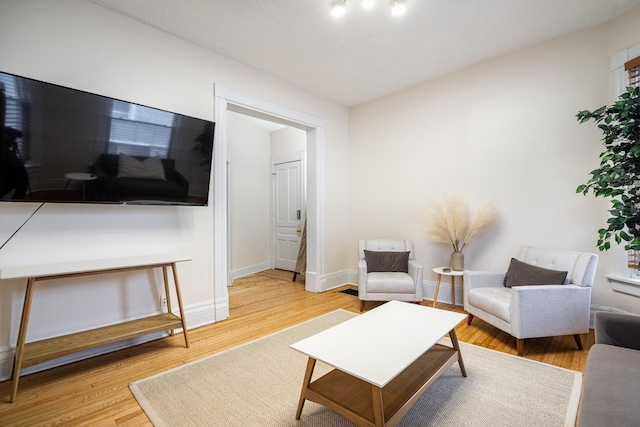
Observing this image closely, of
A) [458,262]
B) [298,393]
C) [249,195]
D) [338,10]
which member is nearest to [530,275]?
[458,262]

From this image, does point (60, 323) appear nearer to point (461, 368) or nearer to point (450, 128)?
point (461, 368)

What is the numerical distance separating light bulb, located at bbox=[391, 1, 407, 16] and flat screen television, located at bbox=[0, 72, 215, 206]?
76.6 inches

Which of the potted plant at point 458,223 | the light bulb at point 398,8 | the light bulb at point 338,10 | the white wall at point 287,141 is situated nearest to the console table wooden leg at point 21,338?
the light bulb at point 338,10

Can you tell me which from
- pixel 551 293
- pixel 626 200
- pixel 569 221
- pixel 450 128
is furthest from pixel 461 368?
pixel 450 128

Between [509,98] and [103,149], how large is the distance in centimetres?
404

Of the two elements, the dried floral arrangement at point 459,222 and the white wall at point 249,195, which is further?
the white wall at point 249,195

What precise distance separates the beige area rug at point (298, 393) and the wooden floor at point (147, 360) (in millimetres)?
159

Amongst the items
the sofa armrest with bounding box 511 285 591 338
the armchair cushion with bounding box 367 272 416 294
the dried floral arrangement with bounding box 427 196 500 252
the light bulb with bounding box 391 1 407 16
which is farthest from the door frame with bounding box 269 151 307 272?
the sofa armrest with bounding box 511 285 591 338

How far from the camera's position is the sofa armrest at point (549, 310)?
7.78ft

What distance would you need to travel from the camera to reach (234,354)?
244cm

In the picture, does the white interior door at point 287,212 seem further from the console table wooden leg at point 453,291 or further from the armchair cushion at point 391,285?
the console table wooden leg at point 453,291

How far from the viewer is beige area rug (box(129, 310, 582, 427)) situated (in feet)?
5.43

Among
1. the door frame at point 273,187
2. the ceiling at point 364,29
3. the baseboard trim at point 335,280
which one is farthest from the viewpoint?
the door frame at point 273,187

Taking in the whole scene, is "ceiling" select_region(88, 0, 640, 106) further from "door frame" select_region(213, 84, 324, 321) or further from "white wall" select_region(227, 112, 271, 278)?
"white wall" select_region(227, 112, 271, 278)
